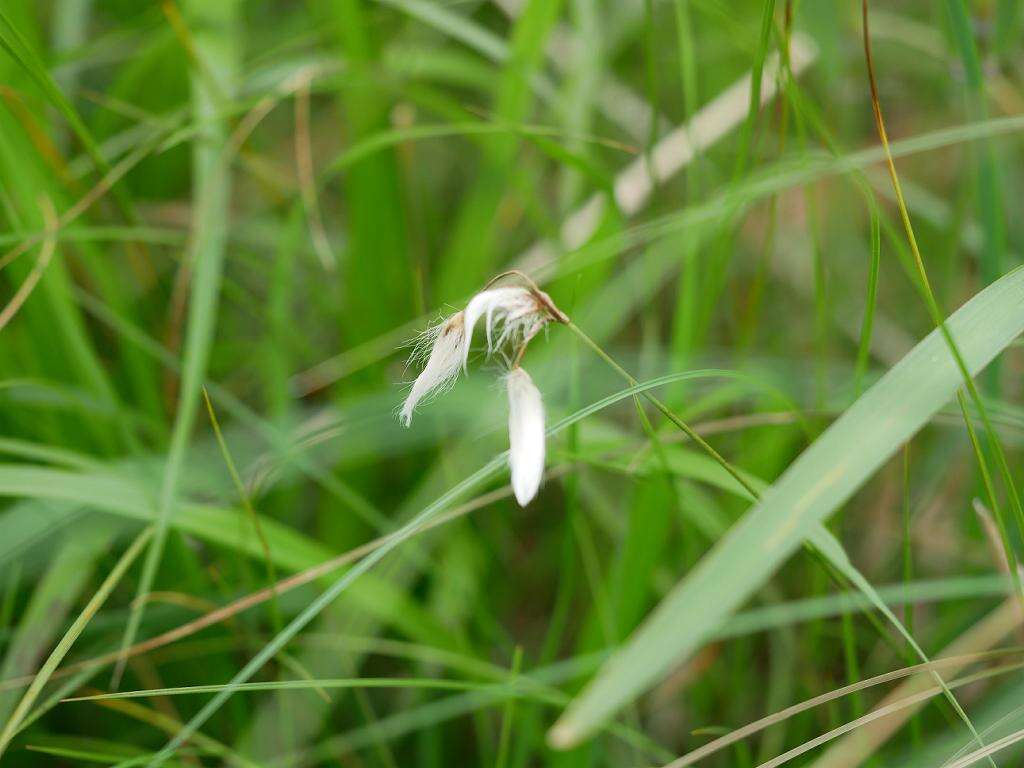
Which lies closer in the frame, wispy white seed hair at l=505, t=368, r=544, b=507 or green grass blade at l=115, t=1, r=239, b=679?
wispy white seed hair at l=505, t=368, r=544, b=507

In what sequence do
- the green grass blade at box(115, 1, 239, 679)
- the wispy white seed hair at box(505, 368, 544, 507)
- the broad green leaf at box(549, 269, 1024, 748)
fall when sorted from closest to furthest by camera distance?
the broad green leaf at box(549, 269, 1024, 748)
the wispy white seed hair at box(505, 368, 544, 507)
the green grass blade at box(115, 1, 239, 679)

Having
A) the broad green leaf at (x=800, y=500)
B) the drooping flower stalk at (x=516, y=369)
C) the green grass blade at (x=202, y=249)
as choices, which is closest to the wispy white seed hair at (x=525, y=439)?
the drooping flower stalk at (x=516, y=369)

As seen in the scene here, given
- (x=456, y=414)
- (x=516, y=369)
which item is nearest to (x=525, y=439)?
(x=516, y=369)

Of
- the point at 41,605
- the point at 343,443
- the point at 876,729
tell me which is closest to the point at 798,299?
the point at 343,443

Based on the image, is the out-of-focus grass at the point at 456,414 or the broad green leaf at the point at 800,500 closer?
the broad green leaf at the point at 800,500

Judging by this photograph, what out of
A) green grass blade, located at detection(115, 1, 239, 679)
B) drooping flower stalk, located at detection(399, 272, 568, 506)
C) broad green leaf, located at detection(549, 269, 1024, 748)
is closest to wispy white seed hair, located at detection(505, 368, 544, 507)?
drooping flower stalk, located at detection(399, 272, 568, 506)

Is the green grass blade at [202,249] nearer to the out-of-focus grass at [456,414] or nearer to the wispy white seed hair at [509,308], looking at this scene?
the out-of-focus grass at [456,414]

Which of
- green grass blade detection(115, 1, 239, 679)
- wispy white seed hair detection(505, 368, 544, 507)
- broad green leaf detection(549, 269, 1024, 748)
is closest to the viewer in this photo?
broad green leaf detection(549, 269, 1024, 748)

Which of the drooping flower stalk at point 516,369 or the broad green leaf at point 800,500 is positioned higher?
the drooping flower stalk at point 516,369

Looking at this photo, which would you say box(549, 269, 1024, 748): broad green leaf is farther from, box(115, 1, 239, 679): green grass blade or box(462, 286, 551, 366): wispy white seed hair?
box(115, 1, 239, 679): green grass blade
